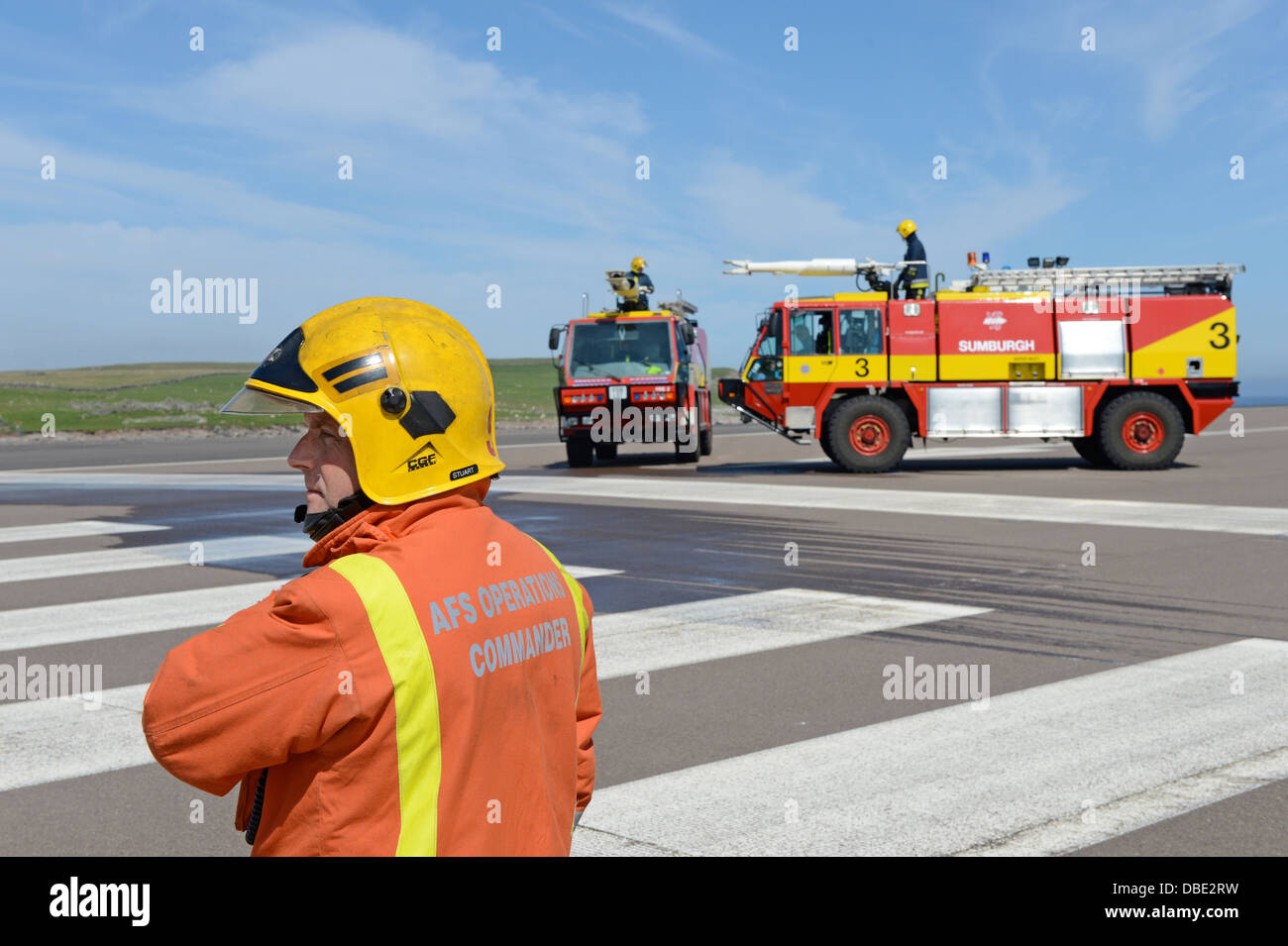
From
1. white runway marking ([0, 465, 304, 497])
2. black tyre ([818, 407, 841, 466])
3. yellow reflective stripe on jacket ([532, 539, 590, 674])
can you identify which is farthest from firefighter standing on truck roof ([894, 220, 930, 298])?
Result: yellow reflective stripe on jacket ([532, 539, 590, 674])

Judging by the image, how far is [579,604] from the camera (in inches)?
85.2

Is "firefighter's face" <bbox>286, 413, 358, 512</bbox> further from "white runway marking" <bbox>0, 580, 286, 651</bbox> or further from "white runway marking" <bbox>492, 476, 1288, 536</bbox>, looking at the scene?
"white runway marking" <bbox>492, 476, 1288, 536</bbox>

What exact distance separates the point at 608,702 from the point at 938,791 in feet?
6.19

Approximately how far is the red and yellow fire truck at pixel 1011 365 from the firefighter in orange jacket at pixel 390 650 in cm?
1872

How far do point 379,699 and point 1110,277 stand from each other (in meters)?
21.8

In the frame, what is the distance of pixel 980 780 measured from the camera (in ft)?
15.5

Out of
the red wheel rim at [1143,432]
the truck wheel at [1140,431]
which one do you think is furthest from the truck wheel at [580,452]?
the red wheel rim at [1143,432]

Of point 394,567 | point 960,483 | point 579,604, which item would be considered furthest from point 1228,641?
point 960,483

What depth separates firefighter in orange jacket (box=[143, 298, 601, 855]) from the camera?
1.74 meters

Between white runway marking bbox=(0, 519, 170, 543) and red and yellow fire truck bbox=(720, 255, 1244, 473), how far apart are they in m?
10.9

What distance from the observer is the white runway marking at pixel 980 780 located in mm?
4098

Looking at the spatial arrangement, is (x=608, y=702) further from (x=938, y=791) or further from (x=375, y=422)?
(x=375, y=422)

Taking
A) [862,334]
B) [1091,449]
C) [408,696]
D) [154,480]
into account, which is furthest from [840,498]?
[408,696]
